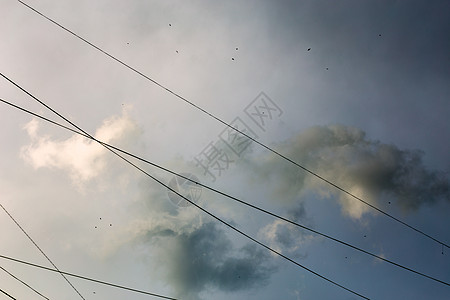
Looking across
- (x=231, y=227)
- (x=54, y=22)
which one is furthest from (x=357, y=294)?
(x=54, y=22)

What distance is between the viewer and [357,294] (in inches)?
600

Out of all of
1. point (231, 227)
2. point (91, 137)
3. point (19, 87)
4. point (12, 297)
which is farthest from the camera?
point (231, 227)

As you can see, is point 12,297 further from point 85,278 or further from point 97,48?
point 97,48

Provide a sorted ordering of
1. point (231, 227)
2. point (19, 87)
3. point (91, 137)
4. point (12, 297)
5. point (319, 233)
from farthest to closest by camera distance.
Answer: point (319, 233) < point (231, 227) < point (91, 137) < point (19, 87) < point (12, 297)

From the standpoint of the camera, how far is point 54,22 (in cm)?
1305

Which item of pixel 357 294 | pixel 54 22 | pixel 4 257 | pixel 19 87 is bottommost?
pixel 4 257

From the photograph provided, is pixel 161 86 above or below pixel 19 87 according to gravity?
above

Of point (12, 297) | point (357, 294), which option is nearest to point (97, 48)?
point (12, 297)

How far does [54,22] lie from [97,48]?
1.72 metres

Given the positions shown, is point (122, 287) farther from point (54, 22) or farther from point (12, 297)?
point (54, 22)

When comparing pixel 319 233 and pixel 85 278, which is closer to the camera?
pixel 85 278

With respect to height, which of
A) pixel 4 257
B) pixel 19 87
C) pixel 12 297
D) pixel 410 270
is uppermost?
pixel 410 270

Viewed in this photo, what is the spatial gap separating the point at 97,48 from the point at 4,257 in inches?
299

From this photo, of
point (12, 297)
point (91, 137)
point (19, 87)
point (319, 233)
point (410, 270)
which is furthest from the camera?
point (410, 270)
